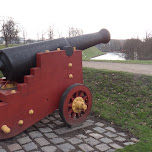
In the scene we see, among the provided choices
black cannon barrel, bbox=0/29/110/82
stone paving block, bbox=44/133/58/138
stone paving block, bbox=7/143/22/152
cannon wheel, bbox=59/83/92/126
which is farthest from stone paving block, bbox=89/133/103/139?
black cannon barrel, bbox=0/29/110/82

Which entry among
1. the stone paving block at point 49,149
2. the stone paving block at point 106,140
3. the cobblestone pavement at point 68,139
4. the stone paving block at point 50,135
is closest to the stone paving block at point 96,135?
the cobblestone pavement at point 68,139

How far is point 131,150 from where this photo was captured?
3.18 metres

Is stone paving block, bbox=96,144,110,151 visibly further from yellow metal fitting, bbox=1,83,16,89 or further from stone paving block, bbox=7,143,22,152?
yellow metal fitting, bbox=1,83,16,89

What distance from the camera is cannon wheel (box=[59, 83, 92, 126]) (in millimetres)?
3691

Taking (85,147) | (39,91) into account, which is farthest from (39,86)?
(85,147)

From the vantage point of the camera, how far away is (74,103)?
383 centimetres

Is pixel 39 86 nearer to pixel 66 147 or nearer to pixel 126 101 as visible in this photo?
pixel 66 147

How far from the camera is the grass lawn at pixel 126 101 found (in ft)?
12.8

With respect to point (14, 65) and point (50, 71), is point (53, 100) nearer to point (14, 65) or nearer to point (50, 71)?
point (50, 71)

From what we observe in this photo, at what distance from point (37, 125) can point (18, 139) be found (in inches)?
26.9

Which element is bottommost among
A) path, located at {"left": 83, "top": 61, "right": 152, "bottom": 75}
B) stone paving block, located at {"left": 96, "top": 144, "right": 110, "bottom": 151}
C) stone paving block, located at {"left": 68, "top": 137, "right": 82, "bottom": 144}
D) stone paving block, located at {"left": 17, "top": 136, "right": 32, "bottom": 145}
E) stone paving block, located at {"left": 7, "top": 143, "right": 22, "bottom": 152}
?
stone paving block, located at {"left": 96, "top": 144, "right": 110, "bottom": 151}

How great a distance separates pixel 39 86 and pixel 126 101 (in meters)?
2.78

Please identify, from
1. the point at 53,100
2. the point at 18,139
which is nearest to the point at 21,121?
the point at 18,139

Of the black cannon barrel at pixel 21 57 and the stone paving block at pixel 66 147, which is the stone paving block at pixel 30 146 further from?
the black cannon barrel at pixel 21 57
